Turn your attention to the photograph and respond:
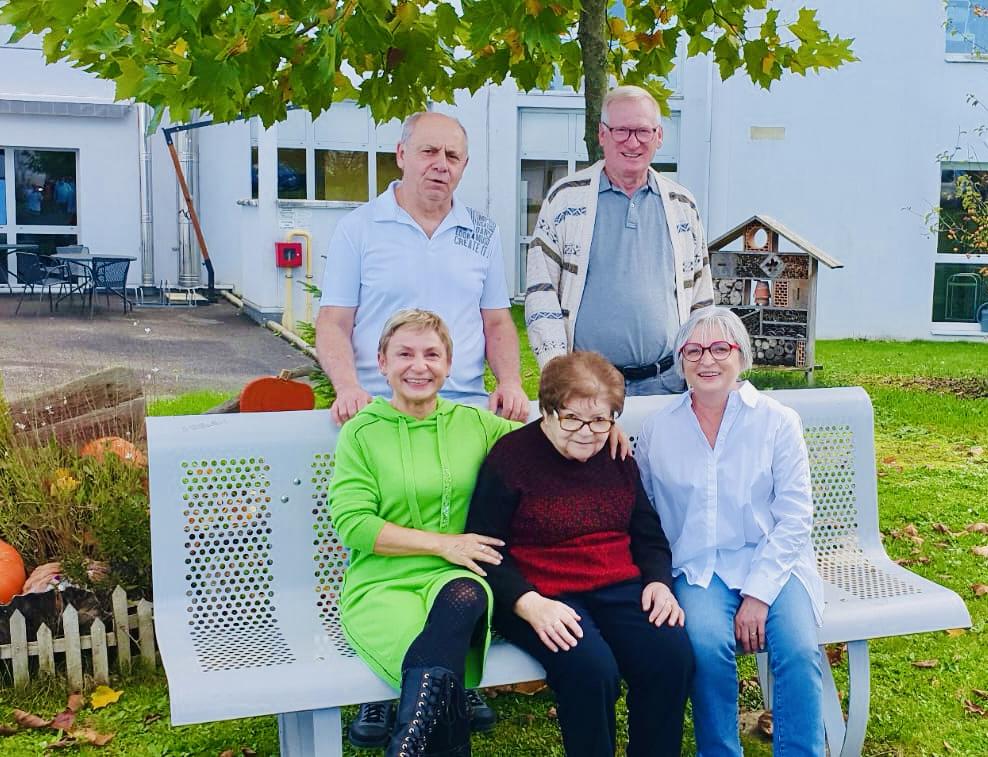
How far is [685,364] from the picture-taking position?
3586mm

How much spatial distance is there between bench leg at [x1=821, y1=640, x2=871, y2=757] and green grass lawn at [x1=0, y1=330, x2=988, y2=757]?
28 cm

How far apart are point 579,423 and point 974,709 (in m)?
2.03

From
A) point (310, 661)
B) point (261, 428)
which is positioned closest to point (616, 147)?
point (261, 428)

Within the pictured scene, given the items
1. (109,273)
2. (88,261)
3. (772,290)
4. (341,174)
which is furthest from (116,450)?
(88,261)

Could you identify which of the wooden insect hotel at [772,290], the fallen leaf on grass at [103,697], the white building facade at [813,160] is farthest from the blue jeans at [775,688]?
the white building facade at [813,160]

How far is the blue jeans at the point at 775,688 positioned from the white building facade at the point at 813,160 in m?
13.9

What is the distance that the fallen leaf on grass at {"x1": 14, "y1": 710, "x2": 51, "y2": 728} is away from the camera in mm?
3938

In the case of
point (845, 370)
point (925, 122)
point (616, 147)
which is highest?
point (925, 122)

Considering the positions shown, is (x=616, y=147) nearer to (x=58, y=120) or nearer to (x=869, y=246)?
(x=869, y=246)

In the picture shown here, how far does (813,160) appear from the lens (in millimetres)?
18203

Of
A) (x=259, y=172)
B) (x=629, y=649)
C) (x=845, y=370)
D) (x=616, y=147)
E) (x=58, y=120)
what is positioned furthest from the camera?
(x=58, y=120)

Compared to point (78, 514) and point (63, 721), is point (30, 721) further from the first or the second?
point (78, 514)

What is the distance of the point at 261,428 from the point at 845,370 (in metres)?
11.0

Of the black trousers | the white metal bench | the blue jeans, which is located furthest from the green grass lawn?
the black trousers
